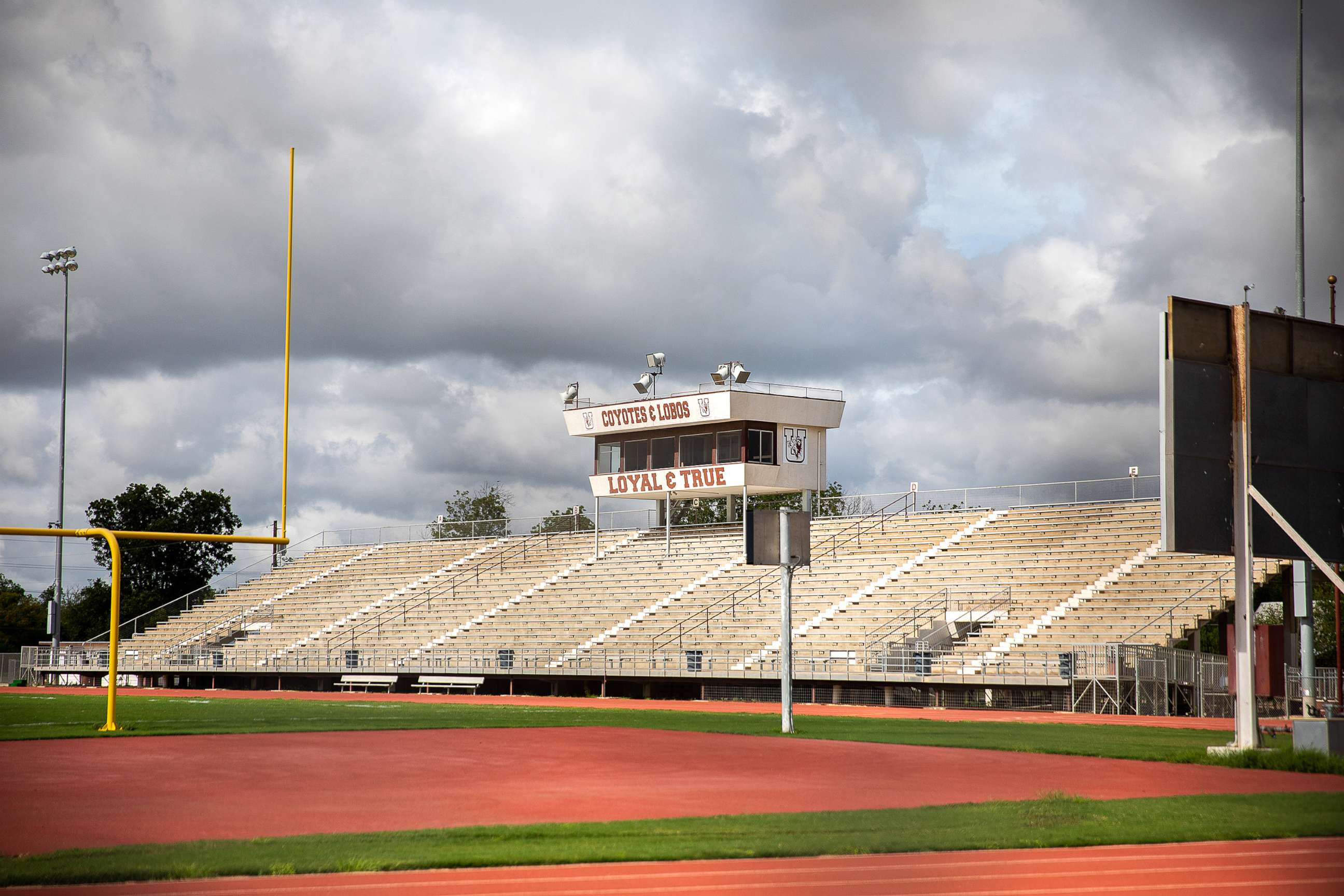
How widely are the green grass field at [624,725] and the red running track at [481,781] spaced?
2.47 feet

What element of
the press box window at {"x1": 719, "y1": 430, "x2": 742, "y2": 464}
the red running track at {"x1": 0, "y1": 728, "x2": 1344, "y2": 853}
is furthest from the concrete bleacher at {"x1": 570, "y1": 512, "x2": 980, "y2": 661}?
the red running track at {"x1": 0, "y1": 728, "x2": 1344, "y2": 853}

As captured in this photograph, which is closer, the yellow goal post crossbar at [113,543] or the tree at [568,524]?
the yellow goal post crossbar at [113,543]

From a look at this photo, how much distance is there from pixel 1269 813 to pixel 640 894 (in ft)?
19.2

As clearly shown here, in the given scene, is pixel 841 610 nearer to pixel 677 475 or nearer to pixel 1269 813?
pixel 677 475

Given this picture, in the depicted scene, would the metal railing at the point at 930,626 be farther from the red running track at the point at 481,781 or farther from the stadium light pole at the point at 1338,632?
the red running track at the point at 481,781

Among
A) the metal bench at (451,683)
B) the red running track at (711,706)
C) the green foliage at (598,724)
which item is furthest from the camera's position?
the metal bench at (451,683)

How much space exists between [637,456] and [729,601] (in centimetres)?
1087

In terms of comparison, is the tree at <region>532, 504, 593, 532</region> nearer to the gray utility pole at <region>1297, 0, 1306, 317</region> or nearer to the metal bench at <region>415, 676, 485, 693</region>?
the metal bench at <region>415, 676, 485, 693</region>

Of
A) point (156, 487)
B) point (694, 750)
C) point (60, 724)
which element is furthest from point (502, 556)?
point (694, 750)

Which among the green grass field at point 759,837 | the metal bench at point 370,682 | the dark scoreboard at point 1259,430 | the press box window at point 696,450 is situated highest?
the press box window at point 696,450

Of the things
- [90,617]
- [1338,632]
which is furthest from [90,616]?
[1338,632]

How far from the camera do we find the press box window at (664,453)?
51688 millimetres

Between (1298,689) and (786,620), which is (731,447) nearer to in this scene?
(1298,689)

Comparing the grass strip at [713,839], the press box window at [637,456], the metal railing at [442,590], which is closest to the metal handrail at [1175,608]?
the grass strip at [713,839]
